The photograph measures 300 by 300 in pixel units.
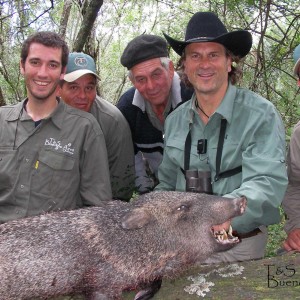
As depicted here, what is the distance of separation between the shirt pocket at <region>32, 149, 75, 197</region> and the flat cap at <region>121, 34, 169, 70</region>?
1577 millimetres

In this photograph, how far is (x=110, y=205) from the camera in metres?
3.36

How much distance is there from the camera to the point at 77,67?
557 cm

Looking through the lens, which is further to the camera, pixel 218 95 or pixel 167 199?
pixel 218 95

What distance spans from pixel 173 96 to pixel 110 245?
2.87m

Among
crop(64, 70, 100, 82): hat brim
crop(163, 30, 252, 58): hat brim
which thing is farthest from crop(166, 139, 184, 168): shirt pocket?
crop(64, 70, 100, 82): hat brim

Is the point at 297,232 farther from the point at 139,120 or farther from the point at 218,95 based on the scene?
the point at 139,120

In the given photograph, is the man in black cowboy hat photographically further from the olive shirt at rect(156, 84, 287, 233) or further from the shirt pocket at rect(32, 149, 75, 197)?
the shirt pocket at rect(32, 149, 75, 197)

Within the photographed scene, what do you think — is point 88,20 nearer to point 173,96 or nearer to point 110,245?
point 173,96

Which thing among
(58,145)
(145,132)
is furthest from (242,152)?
(145,132)

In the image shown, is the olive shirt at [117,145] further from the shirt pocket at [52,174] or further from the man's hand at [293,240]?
the man's hand at [293,240]

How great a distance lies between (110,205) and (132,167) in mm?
2415

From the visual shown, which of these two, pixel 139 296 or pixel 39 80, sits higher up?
pixel 39 80

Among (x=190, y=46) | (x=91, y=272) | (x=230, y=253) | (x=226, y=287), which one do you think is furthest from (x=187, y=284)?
(x=190, y=46)

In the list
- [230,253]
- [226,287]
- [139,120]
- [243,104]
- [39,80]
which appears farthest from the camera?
[139,120]
